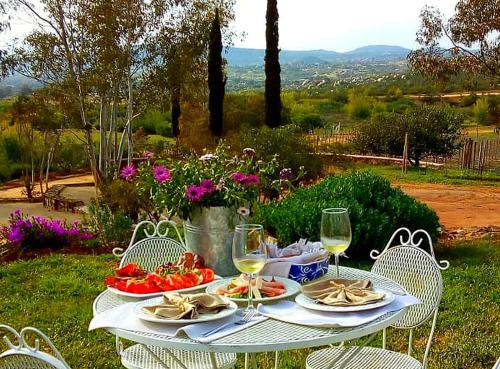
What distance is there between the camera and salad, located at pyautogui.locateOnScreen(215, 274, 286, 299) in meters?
Answer: 2.29

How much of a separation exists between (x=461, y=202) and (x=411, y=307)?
11124 millimetres

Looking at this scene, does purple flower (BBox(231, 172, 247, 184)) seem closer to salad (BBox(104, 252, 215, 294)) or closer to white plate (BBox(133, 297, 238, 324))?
salad (BBox(104, 252, 215, 294))

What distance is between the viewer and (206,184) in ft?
8.50

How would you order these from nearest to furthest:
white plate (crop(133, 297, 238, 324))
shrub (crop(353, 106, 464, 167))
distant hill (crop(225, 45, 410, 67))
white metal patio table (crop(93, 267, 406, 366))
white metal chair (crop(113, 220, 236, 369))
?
1. white metal patio table (crop(93, 267, 406, 366))
2. white plate (crop(133, 297, 238, 324))
3. white metal chair (crop(113, 220, 236, 369))
4. shrub (crop(353, 106, 464, 167))
5. distant hill (crop(225, 45, 410, 67))

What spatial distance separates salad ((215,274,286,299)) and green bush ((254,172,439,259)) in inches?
163

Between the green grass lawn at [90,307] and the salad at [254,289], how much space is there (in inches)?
71.4

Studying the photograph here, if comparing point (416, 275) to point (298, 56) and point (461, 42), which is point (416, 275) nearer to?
point (461, 42)

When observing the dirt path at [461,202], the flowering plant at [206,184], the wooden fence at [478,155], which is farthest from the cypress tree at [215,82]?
the flowering plant at [206,184]

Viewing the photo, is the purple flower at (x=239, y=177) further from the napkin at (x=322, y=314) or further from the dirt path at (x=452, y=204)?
the dirt path at (x=452, y=204)

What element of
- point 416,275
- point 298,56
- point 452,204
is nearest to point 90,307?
point 416,275

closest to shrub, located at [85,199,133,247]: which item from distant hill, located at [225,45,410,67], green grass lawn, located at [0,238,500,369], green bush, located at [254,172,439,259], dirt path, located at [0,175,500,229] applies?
green grass lawn, located at [0,238,500,369]

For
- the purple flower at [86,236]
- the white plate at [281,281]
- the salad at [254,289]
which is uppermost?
the salad at [254,289]

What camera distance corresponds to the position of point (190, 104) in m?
19.3

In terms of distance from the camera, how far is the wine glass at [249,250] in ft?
6.90
